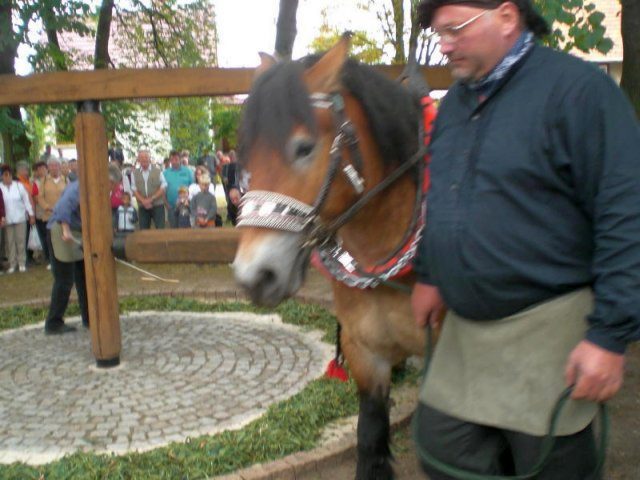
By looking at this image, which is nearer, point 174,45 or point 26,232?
point 26,232

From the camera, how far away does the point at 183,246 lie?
4.89 meters

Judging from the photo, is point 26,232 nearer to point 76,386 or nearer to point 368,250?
point 76,386

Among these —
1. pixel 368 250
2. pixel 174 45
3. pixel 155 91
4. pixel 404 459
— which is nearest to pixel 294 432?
pixel 404 459

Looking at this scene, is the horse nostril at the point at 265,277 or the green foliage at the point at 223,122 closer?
the horse nostril at the point at 265,277

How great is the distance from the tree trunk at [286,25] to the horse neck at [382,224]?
19.9 feet

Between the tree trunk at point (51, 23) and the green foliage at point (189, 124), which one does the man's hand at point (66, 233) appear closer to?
the tree trunk at point (51, 23)

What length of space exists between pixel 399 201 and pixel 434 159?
58 cm

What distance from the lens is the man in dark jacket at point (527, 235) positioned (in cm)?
164

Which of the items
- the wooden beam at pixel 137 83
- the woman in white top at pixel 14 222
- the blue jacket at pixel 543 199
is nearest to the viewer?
the blue jacket at pixel 543 199

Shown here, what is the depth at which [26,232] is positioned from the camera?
10961 millimetres

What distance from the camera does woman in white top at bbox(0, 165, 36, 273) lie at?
414 inches

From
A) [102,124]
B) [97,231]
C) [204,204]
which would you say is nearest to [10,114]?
[204,204]

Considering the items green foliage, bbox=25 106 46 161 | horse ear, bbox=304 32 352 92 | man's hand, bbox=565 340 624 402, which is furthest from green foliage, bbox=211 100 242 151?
man's hand, bbox=565 340 624 402

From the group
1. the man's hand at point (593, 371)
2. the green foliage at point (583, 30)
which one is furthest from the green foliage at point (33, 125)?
the man's hand at point (593, 371)
